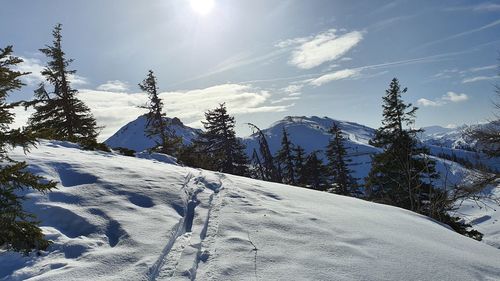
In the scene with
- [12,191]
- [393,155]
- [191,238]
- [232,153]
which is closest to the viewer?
[12,191]

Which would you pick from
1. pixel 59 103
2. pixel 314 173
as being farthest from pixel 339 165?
pixel 59 103

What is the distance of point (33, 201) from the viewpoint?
267 inches

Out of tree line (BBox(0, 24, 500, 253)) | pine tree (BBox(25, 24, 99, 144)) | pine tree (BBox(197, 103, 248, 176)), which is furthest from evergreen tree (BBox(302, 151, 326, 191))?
pine tree (BBox(25, 24, 99, 144))

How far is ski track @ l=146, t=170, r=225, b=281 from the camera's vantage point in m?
4.76

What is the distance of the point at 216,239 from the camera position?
19.5 feet

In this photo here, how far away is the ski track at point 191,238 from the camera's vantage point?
4.76 metres

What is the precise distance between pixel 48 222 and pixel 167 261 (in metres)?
2.75

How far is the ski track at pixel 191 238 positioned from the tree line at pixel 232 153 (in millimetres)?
1980

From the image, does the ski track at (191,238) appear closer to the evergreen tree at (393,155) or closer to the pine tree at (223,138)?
the evergreen tree at (393,155)

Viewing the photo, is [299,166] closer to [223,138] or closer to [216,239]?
[223,138]

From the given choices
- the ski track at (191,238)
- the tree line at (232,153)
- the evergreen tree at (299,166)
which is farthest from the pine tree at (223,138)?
the ski track at (191,238)

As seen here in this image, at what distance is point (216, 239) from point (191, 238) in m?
0.47

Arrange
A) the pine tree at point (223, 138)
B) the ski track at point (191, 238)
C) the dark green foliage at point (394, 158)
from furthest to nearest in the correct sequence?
the pine tree at point (223, 138) < the dark green foliage at point (394, 158) < the ski track at point (191, 238)

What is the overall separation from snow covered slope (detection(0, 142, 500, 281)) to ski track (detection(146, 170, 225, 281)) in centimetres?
2
